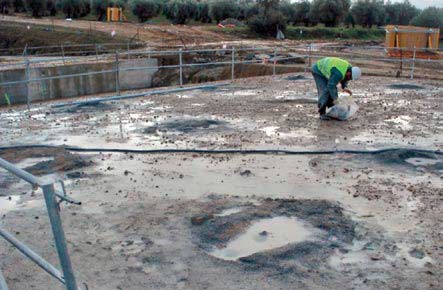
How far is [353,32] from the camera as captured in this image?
50.8 m

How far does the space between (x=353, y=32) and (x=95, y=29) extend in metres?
26.2

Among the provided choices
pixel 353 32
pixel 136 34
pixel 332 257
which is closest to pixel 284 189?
pixel 332 257

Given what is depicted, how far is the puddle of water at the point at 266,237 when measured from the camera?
5.14m

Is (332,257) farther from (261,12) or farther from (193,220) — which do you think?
(261,12)

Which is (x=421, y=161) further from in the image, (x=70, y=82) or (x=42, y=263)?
(x=70, y=82)

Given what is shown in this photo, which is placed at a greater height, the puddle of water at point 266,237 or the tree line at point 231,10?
the tree line at point 231,10

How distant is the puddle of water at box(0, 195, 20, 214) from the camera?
6231mm

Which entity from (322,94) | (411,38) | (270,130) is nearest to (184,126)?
(270,130)

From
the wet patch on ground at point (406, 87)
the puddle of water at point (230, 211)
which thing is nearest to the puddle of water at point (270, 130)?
the puddle of water at point (230, 211)

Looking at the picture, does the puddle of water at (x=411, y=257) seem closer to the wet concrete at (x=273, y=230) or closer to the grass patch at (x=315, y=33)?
the wet concrete at (x=273, y=230)

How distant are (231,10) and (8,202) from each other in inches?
2023

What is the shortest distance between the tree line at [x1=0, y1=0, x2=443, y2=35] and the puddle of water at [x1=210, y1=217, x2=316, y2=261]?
148ft

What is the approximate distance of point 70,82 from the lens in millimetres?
23312

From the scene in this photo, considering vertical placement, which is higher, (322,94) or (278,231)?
(322,94)
